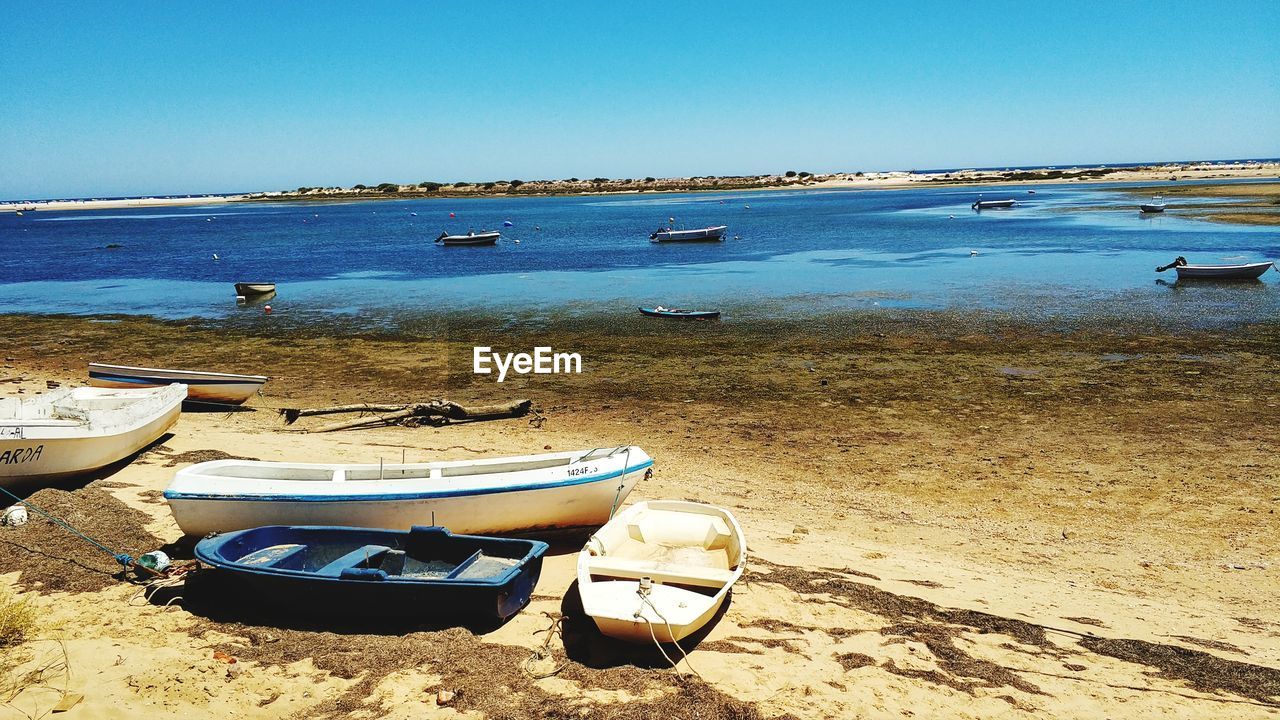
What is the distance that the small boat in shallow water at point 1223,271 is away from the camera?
31594mm

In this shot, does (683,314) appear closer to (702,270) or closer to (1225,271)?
(702,270)

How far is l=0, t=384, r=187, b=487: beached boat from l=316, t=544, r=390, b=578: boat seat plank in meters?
5.31

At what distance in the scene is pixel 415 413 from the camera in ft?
52.2

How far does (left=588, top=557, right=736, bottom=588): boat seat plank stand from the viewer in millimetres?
7959

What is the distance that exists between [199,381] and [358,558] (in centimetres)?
1129

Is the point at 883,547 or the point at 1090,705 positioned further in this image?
the point at 883,547

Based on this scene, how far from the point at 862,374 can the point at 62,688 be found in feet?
55.2

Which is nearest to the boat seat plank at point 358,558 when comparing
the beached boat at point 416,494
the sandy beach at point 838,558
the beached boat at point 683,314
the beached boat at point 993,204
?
the sandy beach at point 838,558

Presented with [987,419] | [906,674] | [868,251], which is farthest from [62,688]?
[868,251]

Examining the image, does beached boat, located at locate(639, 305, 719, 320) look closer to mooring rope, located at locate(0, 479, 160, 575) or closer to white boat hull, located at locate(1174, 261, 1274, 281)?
mooring rope, located at locate(0, 479, 160, 575)

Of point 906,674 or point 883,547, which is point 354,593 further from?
point 883,547

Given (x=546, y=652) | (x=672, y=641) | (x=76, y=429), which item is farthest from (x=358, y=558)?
(x=76, y=429)

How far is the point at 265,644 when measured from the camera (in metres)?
7.34

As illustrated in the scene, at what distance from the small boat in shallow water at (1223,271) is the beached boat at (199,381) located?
3612 cm
